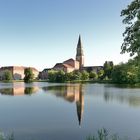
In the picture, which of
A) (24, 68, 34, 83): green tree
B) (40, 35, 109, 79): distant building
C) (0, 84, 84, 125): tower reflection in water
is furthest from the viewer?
(40, 35, 109, 79): distant building

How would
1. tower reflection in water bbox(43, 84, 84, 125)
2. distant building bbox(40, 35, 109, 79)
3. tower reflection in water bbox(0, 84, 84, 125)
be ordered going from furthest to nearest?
distant building bbox(40, 35, 109, 79), tower reflection in water bbox(0, 84, 84, 125), tower reflection in water bbox(43, 84, 84, 125)

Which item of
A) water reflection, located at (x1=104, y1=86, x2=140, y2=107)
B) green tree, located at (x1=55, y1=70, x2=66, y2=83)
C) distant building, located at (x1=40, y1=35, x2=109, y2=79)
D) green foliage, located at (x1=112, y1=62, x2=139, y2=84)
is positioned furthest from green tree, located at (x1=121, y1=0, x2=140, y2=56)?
distant building, located at (x1=40, y1=35, x2=109, y2=79)

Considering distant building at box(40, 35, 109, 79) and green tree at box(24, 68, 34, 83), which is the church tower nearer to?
distant building at box(40, 35, 109, 79)

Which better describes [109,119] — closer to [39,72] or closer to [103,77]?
[103,77]

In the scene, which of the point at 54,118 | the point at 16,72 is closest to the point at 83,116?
the point at 54,118

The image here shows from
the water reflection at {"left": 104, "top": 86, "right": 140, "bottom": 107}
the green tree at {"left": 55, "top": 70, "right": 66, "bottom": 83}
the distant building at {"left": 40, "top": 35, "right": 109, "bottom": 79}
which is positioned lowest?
the water reflection at {"left": 104, "top": 86, "right": 140, "bottom": 107}

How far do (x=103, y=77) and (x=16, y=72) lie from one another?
87.8m

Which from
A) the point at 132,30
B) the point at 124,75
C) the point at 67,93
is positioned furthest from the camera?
the point at 124,75

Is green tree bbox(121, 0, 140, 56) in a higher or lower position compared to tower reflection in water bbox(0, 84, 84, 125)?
higher

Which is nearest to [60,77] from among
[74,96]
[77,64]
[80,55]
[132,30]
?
[80,55]

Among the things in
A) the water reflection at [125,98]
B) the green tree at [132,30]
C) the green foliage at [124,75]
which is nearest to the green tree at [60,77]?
the green foliage at [124,75]

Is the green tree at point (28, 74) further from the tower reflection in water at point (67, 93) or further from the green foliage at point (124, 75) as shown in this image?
the tower reflection in water at point (67, 93)

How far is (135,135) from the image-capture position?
12750 millimetres

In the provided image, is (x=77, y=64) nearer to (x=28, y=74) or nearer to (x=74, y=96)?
(x=28, y=74)
